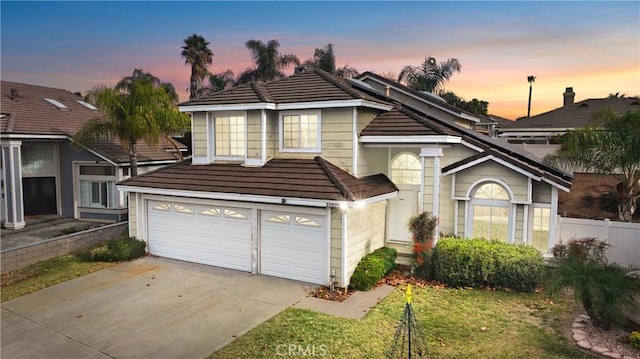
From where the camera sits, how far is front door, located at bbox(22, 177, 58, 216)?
755 inches

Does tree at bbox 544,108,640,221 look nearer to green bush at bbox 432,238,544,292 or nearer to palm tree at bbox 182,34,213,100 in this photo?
green bush at bbox 432,238,544,292

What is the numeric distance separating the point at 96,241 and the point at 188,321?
8291 millimetres

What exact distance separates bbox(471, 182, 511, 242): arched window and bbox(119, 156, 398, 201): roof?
2599 millimetres

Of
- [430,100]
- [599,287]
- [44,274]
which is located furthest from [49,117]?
[599,287]

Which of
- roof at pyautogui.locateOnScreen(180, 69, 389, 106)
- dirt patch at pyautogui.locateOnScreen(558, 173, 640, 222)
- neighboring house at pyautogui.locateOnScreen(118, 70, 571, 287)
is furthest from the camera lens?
dirt patch at pyautogui.locateOnScreen(558, 173, 640, 222)

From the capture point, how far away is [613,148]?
14.1m

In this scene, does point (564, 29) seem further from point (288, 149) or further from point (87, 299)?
point (87, 299)

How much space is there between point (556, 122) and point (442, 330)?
2141 centimetres

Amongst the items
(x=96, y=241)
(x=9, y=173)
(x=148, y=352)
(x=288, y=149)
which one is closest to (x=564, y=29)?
(x=288, y=149)

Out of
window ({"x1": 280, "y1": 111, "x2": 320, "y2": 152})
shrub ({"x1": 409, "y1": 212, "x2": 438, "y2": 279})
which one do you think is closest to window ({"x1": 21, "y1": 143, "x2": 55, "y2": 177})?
window ({"x1": 280, "y1": 111, "x2": 320, "y2": 152})

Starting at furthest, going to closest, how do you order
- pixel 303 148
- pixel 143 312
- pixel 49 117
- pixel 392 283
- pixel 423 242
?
pixel 49 117
pixel 303 148
pixel 423 242
pixel 392 283
pixel 143 312

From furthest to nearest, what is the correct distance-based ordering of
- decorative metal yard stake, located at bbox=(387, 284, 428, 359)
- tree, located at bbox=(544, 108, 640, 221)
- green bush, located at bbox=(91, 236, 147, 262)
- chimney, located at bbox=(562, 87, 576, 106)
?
chimney, located at bbox=(562, 87, 576, 106)
tree, located at bbox=(544, 108, 640, 221)
green bush, located at bbox=(91, 236, 147, 262)
decorative metal yard stake, located at bbox=(387, 284, 428, 359)

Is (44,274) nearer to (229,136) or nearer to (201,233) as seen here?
(201,233)

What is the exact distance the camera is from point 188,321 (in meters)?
8.80
